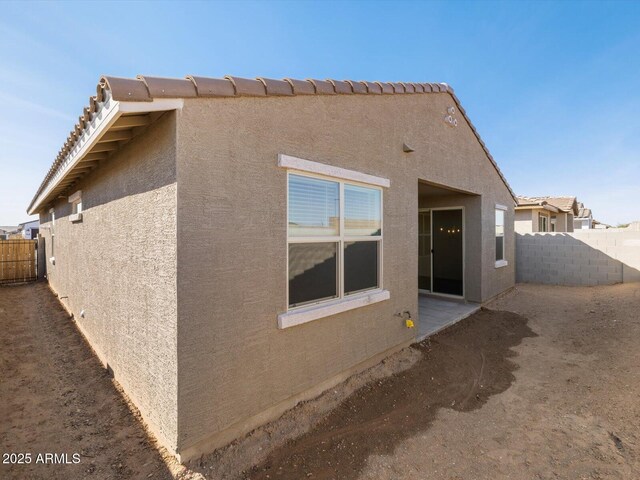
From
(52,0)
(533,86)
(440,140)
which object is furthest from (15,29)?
(533,86)

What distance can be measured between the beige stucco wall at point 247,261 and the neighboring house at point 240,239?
0.01m

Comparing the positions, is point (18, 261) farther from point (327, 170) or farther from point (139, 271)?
point (327, 170)

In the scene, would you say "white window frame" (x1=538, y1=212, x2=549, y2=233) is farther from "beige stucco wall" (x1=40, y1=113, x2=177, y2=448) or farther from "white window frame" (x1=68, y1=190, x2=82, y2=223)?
"white window frame" (x1=68, y1=190, x2=82, y2=223)

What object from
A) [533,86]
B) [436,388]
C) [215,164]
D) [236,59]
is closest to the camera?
Answer: [215,164]

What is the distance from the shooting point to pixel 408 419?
3.65 meters

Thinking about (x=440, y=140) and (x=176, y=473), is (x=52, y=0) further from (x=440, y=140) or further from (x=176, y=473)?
(x=440, y=140)

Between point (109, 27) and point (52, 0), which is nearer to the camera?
point (52, 0)

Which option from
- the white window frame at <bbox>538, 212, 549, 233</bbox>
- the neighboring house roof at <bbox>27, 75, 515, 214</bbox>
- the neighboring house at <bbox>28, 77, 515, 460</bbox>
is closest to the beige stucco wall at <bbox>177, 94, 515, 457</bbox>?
the neighboring house at <bbox>28, 77, 515, 460</bbox>

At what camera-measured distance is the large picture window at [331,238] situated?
362cm

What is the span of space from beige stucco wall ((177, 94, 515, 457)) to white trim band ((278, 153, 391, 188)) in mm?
105

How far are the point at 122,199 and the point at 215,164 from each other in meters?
1.87

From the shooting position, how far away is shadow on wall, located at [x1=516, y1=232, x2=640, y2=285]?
11.4 m

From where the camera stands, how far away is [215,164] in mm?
2834

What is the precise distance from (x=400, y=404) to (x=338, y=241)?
2.35 meters
